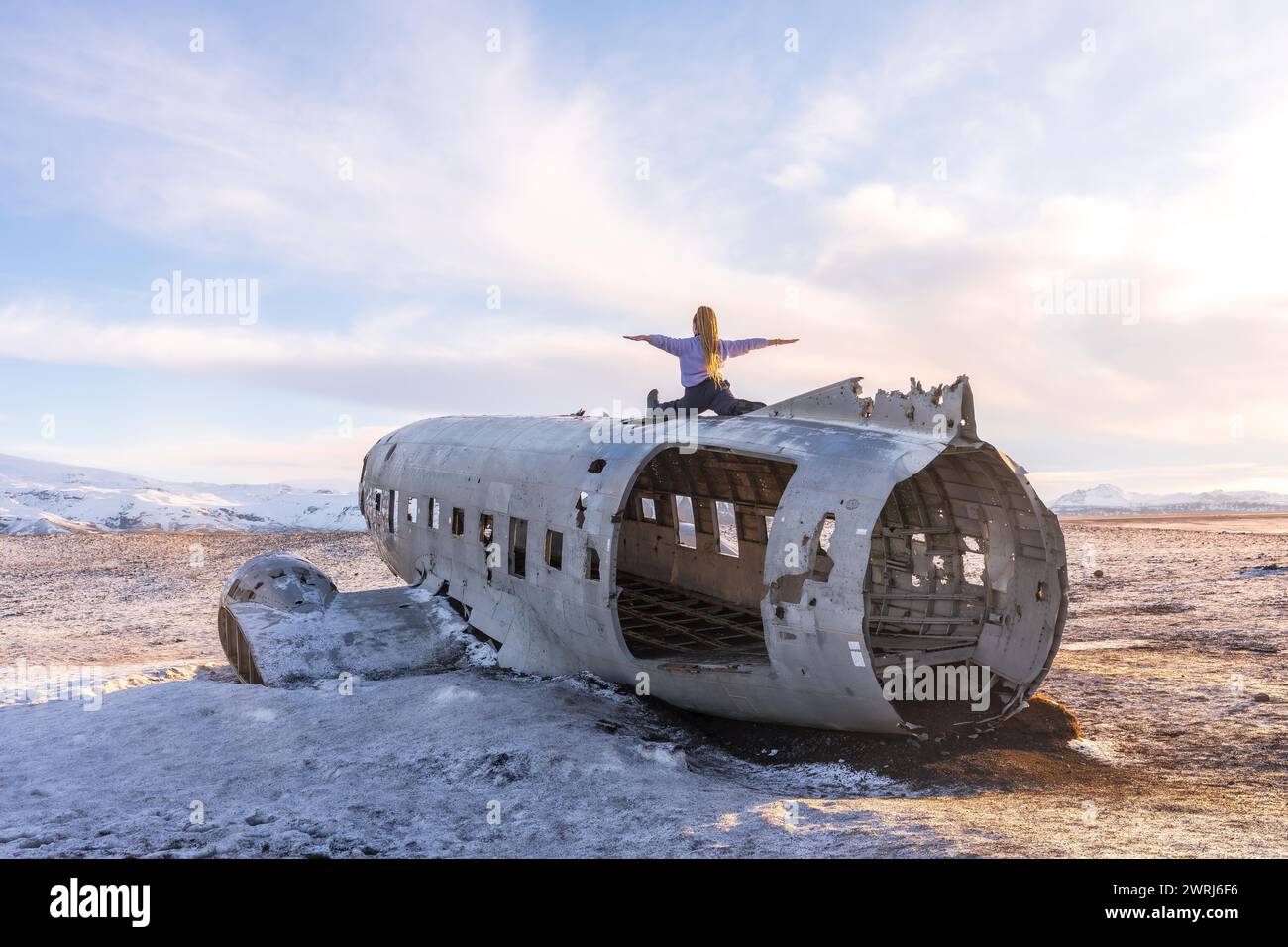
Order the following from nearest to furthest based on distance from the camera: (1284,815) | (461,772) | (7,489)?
(1284,815) < (461,772) < (7,489)

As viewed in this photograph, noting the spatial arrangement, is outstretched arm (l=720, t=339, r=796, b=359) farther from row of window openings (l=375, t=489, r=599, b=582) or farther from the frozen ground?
the frozen ground

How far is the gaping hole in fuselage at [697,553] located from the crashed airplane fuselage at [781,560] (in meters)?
0.07

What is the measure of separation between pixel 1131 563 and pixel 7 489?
123m

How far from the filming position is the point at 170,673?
16656 mm

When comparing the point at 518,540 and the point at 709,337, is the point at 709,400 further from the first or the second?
the point at 518,540

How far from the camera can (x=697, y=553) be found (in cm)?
1867

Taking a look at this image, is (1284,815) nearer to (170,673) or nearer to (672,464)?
(672,464)

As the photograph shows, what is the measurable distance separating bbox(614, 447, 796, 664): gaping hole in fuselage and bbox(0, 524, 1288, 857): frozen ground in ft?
9.52

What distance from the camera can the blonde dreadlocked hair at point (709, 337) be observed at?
13680 mm

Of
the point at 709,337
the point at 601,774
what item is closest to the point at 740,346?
the point at 709,337

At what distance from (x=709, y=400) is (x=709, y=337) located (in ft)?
3.37

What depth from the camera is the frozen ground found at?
7738 mm

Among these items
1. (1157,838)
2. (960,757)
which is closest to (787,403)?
(960,757)
